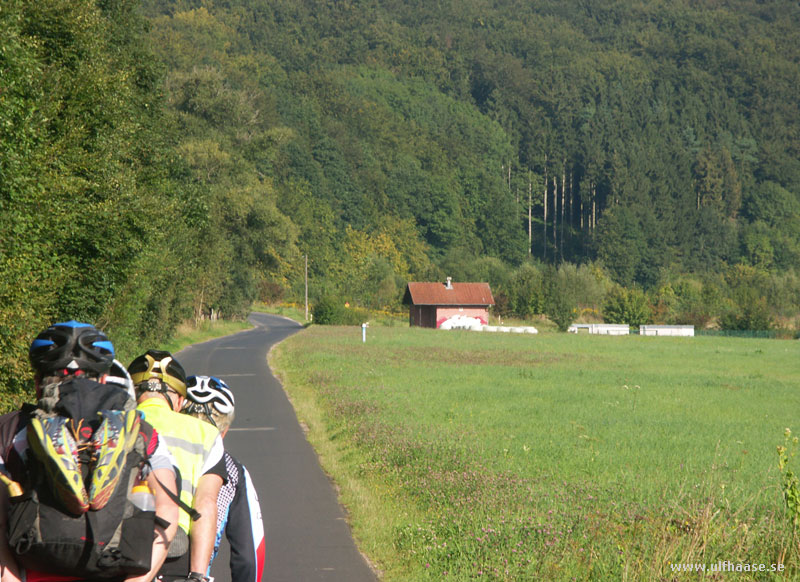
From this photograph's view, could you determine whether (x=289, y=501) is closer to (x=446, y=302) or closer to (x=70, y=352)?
(x=70, y=352)

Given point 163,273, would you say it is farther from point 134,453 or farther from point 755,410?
point 134,453

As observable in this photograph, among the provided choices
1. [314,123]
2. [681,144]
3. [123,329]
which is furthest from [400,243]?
[123,329]

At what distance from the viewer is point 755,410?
20266 mm

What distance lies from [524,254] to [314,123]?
1931 inches

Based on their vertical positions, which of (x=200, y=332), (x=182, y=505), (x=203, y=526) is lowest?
(x=200, y=332)

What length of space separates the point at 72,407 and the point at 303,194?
133125mm

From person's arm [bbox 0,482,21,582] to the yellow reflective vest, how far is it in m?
0.63

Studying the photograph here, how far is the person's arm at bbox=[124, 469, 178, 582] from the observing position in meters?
3.12

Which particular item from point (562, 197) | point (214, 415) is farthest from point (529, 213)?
point (214, 415)

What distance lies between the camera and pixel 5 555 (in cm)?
293

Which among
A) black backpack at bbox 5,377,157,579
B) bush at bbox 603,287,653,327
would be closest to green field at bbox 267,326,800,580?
black backpack at bbox 5,377,157,579

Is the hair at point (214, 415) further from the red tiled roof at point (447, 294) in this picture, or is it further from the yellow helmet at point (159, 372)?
the red tiled roof at point (447, 294)

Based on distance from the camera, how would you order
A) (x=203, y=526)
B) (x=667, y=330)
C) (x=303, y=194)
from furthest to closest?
(x=303, y=194) < (x=667, y=330) < (x=203, y=526)

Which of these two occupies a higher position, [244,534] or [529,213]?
[529,213]
